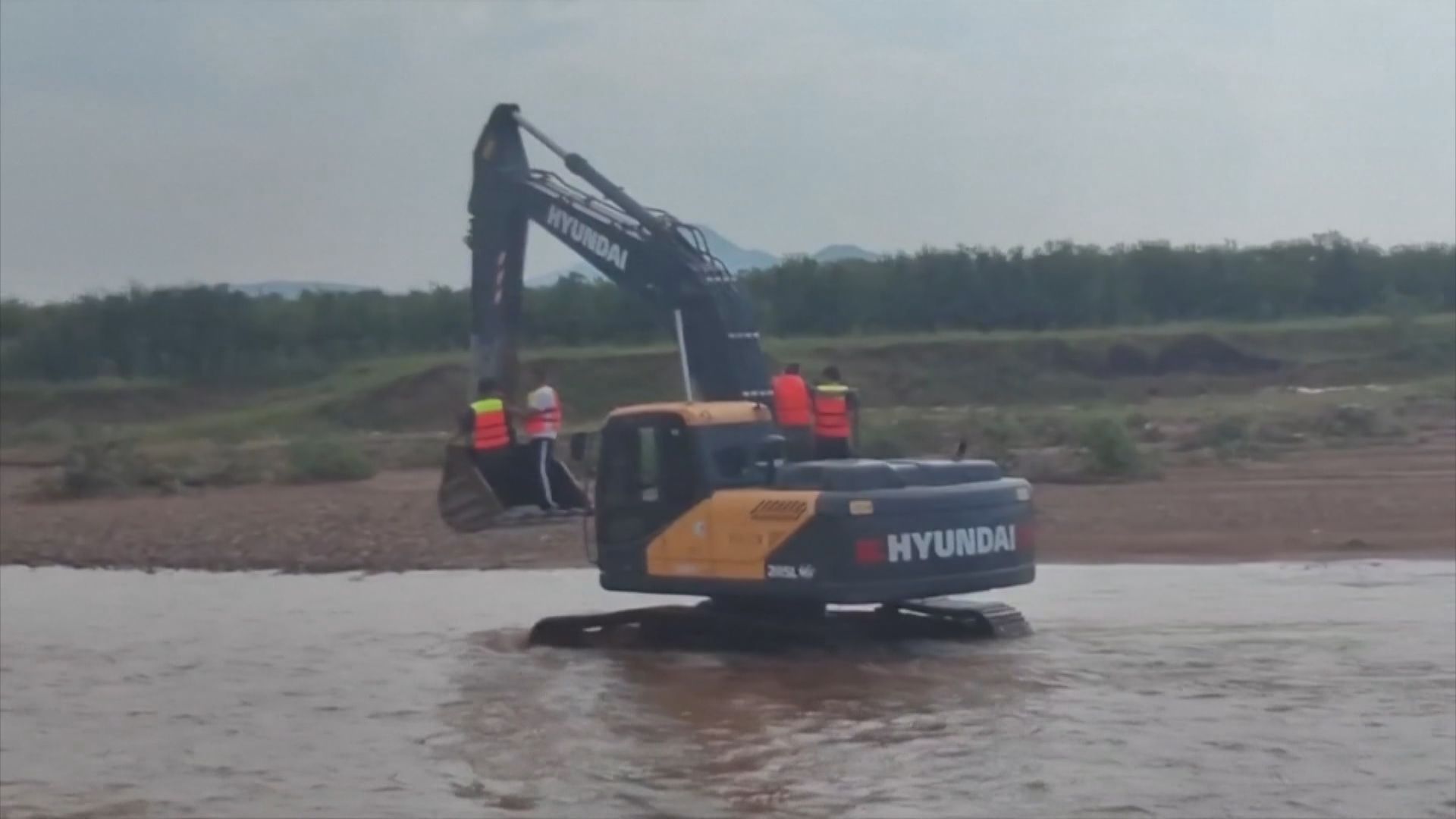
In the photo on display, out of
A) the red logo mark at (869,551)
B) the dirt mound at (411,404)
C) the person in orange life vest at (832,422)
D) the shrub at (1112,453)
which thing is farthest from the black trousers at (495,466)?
the dirt mound at (411,404)

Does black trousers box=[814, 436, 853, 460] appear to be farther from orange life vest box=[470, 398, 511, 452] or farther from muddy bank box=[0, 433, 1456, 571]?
muddy bank box=[0, 433, 1456, 571]

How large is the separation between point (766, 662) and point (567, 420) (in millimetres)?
32439

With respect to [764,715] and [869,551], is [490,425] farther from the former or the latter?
[764,715]

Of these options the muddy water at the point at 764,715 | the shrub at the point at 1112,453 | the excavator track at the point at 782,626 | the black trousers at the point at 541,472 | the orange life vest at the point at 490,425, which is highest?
the orange life vest at the point at 490,425

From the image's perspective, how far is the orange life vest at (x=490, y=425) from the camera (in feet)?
61.5

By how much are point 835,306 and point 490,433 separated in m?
41.4

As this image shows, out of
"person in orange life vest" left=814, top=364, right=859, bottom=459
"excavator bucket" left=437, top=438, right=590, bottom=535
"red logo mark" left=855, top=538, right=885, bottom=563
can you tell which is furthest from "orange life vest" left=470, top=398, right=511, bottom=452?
"red logo mark" left=855, top=538, right=885, bottom=563

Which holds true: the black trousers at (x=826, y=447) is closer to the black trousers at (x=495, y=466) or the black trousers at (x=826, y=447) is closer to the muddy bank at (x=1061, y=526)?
the black trousers at (x=495, y=466)

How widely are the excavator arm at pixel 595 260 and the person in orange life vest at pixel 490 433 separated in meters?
0.92

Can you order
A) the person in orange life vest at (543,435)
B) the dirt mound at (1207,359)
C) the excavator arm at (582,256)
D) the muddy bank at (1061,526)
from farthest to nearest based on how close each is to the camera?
the dirt mound at (1207,359)
the muddy bank at (1061,526)
the person in orange life vest at (543,435)
the excavator arm at (582,256)

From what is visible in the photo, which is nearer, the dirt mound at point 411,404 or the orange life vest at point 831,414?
the orange life vest at point 831,414

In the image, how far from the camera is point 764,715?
43.6 feet

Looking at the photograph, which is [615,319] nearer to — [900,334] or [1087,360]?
[900,334]

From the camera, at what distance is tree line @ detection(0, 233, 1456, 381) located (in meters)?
59.7
